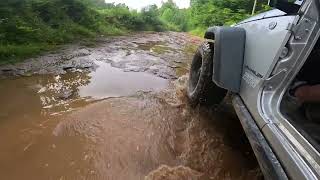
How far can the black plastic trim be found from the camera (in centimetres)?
169

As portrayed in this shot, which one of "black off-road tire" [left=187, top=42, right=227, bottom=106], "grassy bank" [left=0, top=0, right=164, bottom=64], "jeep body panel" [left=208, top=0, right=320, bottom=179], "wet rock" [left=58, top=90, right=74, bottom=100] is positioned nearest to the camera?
"jeep body panel" [left=208, top=0, right=320, bottom=179]

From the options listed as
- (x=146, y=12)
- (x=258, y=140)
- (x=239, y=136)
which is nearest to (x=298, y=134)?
(x=258, y=140)

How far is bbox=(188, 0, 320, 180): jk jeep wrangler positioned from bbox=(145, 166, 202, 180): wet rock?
636mm

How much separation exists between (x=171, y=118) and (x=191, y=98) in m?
0.33

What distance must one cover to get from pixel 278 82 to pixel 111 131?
6.35 ft

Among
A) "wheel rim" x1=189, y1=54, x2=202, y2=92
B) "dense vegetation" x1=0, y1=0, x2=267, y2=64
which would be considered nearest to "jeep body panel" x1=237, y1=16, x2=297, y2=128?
"wheel rim" x1=189, y1=54, x2=202, y2=92

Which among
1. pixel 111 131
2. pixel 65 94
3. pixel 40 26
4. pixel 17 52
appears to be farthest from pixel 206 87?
pixel 40 26

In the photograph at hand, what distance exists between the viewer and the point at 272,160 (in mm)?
1767

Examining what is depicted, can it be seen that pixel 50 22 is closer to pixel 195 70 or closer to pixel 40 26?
pixel 40 26

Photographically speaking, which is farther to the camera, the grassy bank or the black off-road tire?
the grassy bank

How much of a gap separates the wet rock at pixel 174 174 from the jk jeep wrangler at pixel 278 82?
2.09 ft

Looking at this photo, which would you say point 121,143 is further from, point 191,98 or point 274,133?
point 274,133

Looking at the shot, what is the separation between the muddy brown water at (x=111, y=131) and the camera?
9.29 ft

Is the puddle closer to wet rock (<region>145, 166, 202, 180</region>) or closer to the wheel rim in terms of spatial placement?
the wheel rim
